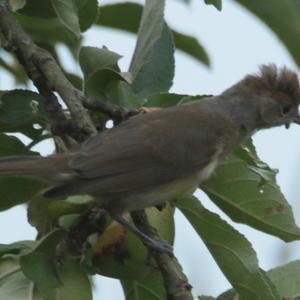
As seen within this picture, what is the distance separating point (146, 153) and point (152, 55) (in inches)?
16.6

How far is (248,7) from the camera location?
255 centimetres

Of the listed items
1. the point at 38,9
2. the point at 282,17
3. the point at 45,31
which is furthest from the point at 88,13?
the point at 282,17

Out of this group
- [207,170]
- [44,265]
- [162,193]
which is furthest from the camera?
[207,170]

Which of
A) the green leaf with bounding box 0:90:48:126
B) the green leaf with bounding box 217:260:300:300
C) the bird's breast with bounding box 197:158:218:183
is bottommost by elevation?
the green leaf with bounding box 217:260:300:300

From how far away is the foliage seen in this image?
7.73 feet

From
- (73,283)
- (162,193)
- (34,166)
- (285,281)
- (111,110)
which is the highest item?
(111,110)

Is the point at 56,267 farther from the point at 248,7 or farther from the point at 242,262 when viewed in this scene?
the point at 248,7

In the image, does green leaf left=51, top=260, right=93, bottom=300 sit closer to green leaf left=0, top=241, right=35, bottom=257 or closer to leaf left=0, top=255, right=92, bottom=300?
leaf left=0, top=255, right=92, bottom=300

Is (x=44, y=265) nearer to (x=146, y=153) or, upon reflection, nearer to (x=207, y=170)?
(x=207, y=170)

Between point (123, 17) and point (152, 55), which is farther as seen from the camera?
point (123, 17)

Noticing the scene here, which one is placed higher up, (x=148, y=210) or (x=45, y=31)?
(x=45, y=31)

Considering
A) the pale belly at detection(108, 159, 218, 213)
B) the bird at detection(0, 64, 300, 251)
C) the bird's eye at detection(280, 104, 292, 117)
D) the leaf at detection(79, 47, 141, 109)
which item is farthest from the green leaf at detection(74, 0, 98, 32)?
the bird's eye at detection(280, 104, 292, 117)

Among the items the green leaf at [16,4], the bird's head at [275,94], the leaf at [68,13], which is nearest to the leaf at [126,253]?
the leaf at [68,13]

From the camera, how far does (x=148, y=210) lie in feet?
8.70
